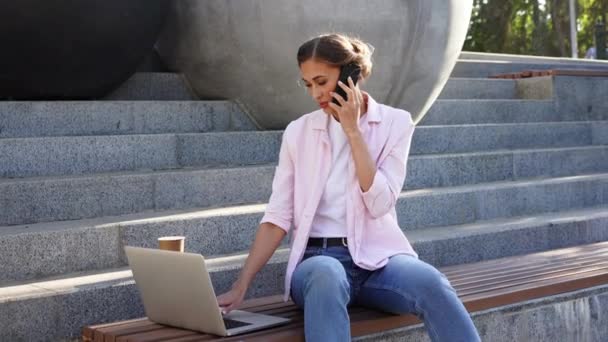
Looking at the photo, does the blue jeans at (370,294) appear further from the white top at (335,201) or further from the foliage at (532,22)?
the foliage at (532,22)

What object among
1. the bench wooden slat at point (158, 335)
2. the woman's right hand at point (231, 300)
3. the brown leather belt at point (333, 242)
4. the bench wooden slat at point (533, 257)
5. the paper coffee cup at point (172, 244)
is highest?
the paper coffee cup at point (172, 244)

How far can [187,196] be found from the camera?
5.52 m

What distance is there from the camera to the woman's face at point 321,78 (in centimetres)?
393

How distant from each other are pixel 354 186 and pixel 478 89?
5444 mm

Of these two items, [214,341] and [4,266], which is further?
[4,266]

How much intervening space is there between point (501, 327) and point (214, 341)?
1734mm

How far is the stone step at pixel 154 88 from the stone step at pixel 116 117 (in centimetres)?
40

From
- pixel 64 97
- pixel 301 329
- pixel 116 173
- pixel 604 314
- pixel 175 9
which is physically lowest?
pixel 604 314

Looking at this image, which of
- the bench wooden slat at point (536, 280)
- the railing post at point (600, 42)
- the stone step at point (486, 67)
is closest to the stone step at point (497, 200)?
the bench wooden slat at point (536, 280)

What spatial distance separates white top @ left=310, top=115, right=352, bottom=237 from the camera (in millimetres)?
4117

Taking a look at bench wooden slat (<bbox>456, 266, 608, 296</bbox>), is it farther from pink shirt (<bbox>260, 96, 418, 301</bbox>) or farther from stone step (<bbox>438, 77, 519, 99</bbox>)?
stone step (<bbox>438, 77, 519, 99</bbox>)

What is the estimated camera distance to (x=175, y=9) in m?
6.81

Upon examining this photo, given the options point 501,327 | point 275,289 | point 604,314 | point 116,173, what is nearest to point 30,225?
point 116,173

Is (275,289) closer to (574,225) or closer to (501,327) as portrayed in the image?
(501,327)
